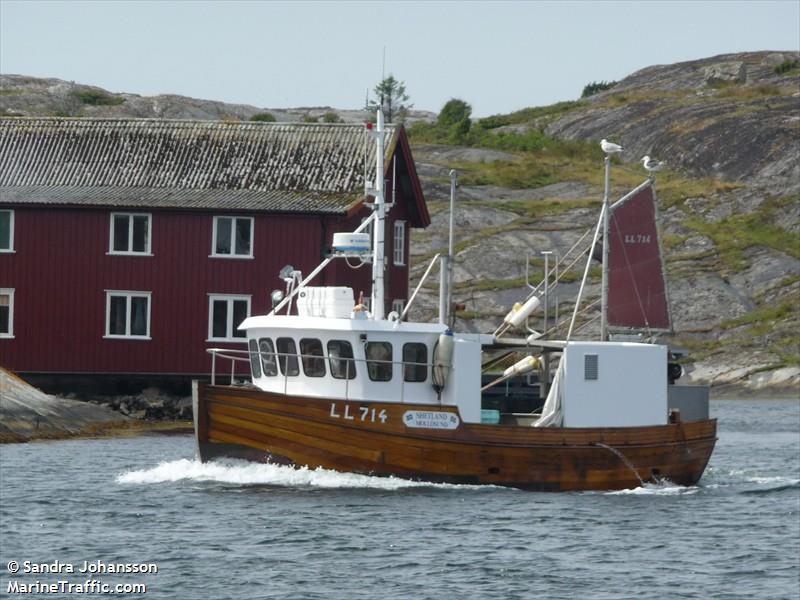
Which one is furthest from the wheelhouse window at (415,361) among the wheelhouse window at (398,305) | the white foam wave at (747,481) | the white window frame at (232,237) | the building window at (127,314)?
the wheelhouse window at (398,305)

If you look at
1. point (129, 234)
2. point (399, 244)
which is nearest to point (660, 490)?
point (399, 244)

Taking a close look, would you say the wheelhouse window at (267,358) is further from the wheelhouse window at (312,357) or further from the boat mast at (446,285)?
the boat mast at (446,285)

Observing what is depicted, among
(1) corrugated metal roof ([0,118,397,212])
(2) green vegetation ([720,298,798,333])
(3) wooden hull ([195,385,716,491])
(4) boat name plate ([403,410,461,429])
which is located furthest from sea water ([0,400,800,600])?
(2) green vegetation ([720,298,798,333])

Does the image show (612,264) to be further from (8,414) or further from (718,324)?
(718,324)

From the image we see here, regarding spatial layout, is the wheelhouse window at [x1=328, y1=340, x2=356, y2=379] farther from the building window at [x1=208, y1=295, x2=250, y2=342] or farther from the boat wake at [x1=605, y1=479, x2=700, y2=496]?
the building window at [x1=208, y1=295, x2=250, y2=342]

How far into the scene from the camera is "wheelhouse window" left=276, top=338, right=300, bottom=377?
3139 cm

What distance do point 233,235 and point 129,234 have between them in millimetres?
3298

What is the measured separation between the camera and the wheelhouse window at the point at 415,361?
31047 mm

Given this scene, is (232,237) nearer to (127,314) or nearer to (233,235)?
(233,235)

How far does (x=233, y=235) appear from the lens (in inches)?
1935

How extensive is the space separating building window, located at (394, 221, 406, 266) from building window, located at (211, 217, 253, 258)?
5921mm

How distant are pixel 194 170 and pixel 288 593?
31.0m

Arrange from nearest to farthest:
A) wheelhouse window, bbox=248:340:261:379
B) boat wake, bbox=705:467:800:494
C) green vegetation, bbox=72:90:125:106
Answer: wheelhouse window, bbox=248:340:261:379
boat wake, bbox=705:467:800:494
green vegetation, bbox=72:90:125:106

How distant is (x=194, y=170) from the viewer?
168ft
